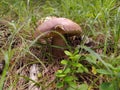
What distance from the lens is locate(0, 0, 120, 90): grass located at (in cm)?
129

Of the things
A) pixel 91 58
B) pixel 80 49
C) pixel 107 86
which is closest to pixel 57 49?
pixel 80 49

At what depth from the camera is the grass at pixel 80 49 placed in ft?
4.23

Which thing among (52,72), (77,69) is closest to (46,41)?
(52,72)

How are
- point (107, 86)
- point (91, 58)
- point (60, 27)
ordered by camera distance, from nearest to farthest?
1. point (107, 86)
2. point (91, 58)
3. point (60, 27)

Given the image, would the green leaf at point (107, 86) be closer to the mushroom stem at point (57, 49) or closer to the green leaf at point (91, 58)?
the green leaf at point (91, 58)

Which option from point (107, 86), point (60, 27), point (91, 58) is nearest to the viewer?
point (107, 86)

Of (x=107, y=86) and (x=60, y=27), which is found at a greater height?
(x=60, y=27)

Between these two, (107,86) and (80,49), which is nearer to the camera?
(107,86)

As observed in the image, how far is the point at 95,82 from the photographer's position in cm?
137

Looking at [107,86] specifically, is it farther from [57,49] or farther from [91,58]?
[57,49]

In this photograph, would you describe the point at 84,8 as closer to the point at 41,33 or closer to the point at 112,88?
the point at 41,33

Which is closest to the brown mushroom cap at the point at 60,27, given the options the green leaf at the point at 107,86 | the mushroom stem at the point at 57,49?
the mushroom stem at the point at 57,49

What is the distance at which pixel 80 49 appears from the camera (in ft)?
5.19

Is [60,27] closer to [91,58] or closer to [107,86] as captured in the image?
[91,58]
